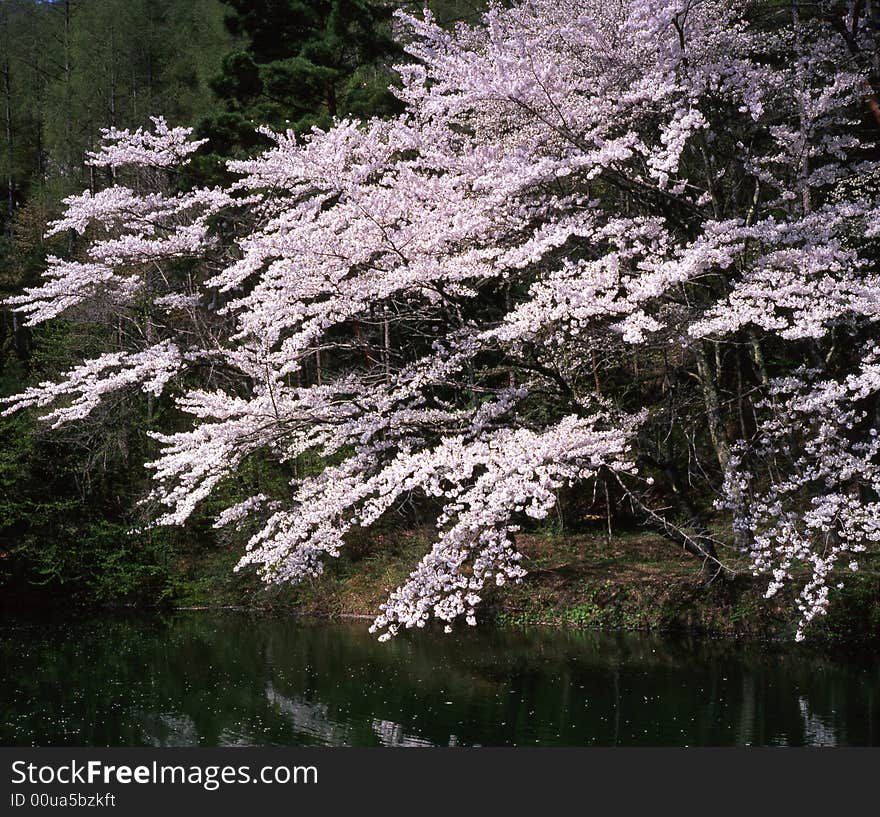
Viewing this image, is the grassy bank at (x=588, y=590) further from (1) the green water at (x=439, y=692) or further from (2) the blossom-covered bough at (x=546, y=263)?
(2) the blossom-covered bough at (x=546, y=263)

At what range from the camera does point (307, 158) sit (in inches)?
324

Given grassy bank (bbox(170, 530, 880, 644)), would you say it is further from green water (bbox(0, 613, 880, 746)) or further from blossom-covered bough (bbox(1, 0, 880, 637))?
blossom-covered bough (bbox(1, 0, 880, 637))

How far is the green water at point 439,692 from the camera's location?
7531 mm

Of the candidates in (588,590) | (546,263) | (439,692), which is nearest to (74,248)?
(588,590)

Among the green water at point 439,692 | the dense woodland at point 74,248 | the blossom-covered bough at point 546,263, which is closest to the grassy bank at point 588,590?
the green water at point 439,692

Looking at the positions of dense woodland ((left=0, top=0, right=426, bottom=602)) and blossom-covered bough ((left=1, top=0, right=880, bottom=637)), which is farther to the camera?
dense woodland ((left=0, top=0, right=426, bottom=602))

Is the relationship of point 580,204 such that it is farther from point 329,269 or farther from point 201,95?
point 201,95

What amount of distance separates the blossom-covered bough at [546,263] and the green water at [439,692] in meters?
0.94

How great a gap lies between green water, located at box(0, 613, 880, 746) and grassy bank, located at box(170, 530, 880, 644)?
1.38ft

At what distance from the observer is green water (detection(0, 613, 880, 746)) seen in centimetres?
753

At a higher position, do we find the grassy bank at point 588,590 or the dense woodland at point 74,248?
the dense woodland at point 74,248

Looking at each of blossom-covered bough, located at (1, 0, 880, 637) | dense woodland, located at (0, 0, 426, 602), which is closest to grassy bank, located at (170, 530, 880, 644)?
blossom-covered bough, located at (1, 0, 880, 637)

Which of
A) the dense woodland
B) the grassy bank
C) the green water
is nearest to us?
the green water

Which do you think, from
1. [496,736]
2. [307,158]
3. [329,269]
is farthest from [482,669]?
[307,158]
